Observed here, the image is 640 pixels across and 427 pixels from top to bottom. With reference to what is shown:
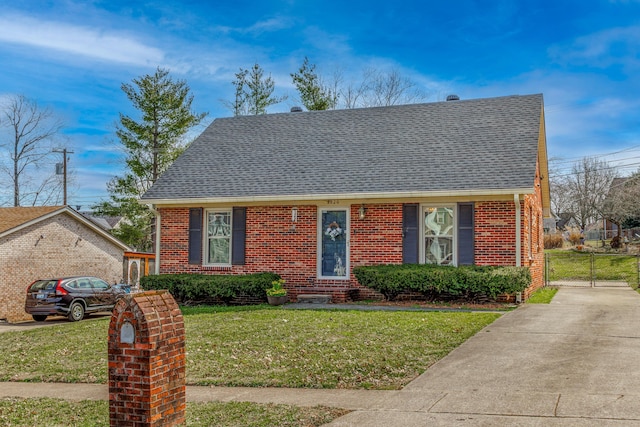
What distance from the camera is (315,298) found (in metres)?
16.5

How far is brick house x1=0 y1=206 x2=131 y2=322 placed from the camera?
993 inches

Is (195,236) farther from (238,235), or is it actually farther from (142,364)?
(142,364)

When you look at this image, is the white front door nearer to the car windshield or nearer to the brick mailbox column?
the car windshield

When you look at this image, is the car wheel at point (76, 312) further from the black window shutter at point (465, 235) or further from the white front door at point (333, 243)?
the black window shutter at point (465, 235)

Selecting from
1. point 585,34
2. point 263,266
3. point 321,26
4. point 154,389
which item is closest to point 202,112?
point 321,26

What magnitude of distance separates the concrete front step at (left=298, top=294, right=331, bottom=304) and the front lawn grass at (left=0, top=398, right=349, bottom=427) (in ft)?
31.2

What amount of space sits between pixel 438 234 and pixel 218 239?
6475 mm

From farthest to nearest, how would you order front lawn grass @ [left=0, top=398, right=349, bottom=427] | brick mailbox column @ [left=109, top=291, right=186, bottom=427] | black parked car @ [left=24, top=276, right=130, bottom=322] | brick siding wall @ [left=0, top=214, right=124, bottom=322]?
brick siding wall @ [left=0, top=214, right=124, bottom=322]
black parked car @ [left=24, top=276, right=130, bottom=322]
front lawn grass @ [left=0, top=398, right=349, bottom=427]
brick mailbox column @ [left=109, top=291, right=186, bottom=427]

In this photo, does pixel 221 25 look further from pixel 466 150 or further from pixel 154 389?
pixel 154 389

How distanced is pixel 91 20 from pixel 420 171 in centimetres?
935

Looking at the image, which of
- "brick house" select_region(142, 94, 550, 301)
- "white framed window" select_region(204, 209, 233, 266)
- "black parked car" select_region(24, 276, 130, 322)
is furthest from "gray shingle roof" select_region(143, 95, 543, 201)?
"black parked car" select_region(24, 276, 130, 322)

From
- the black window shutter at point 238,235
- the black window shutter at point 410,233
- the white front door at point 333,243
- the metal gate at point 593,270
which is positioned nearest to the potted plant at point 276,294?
the white front door at point 333,243

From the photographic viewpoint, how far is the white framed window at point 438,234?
16.1 m

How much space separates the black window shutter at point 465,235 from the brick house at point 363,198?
0.03 meters
